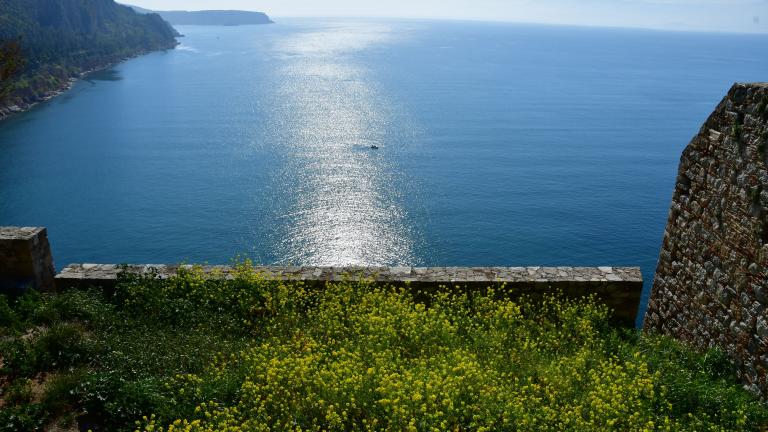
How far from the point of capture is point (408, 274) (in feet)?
39.7

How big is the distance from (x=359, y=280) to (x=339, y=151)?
185 ft

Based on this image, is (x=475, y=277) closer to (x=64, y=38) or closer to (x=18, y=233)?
(x=18, y=233)

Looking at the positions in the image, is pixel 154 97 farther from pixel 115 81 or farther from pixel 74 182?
pixel 74 182

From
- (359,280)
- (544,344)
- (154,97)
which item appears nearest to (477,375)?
(544,344)

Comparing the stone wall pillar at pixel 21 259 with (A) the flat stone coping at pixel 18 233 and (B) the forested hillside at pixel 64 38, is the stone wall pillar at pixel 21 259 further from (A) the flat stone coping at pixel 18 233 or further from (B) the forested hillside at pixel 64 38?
(B) the forested hillside at pixel 64 38

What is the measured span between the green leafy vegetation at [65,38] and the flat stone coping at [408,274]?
56018 mm

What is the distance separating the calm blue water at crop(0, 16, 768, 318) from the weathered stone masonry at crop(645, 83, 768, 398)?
30.4 m

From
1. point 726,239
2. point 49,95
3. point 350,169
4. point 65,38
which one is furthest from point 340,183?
point 65,38

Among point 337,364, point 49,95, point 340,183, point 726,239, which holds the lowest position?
point 340,183

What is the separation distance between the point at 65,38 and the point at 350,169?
9765 cm

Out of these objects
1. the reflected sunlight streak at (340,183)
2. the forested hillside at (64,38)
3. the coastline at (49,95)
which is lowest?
the reflected sunlight streak at (340,183)

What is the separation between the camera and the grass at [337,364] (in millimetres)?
7922

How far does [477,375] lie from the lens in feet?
28.2

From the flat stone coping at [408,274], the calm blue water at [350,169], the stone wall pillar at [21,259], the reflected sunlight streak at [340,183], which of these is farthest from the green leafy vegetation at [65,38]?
the flat stone coping at [408,274]
